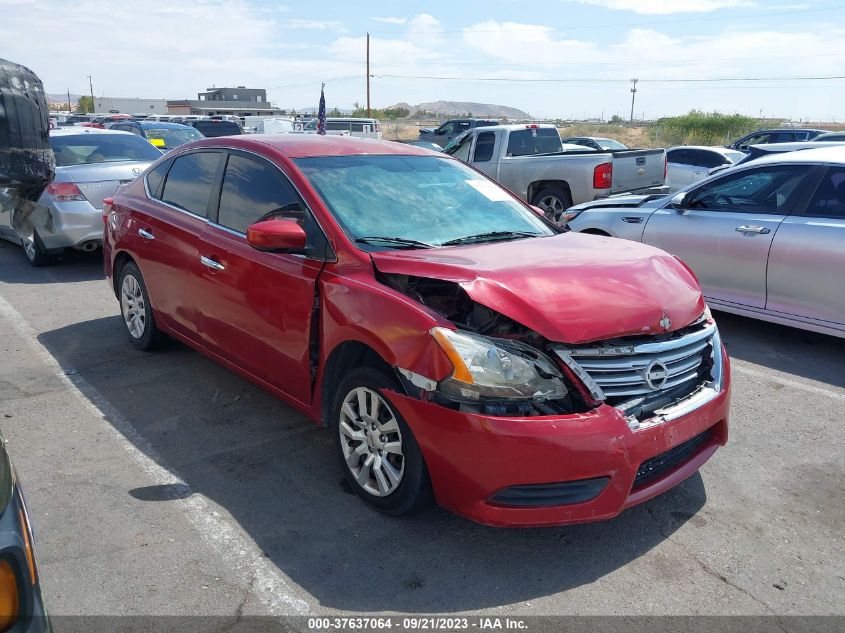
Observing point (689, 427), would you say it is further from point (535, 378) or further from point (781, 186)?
point (781, 186)

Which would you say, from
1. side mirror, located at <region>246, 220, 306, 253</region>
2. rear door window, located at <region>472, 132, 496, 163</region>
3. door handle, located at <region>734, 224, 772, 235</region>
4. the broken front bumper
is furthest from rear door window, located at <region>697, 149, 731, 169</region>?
the broken front bumper

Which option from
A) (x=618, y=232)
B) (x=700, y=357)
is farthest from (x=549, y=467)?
(x=618, y=232)

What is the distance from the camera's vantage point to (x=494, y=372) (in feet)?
10.3

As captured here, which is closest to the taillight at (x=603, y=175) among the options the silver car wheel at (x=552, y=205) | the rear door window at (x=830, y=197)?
the silver car wheel at (x=552, y=205)

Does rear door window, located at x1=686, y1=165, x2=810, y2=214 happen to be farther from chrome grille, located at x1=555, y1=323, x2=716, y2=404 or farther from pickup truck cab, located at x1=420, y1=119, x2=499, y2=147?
pickup truck cab, located at x1=420, y1=119, x2=499, y2=147

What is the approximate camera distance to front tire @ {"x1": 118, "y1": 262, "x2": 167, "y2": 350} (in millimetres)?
5734

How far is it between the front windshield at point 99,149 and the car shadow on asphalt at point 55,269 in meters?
1.30

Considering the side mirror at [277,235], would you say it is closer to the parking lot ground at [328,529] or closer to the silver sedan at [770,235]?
the parking lot ground at [328,529]

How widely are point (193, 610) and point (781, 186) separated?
561 cm

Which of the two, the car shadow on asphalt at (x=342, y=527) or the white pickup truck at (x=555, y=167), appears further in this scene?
the white pickup truck at (x=555, y=167)

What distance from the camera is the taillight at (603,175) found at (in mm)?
11602

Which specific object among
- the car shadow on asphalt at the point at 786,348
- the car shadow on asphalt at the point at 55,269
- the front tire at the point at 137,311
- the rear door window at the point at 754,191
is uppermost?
the rear door window at the point at 754,191

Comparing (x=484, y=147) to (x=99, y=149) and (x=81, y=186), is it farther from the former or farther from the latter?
(x=81, y=186)

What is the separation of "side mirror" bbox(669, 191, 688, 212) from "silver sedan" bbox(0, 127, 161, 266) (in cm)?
603
